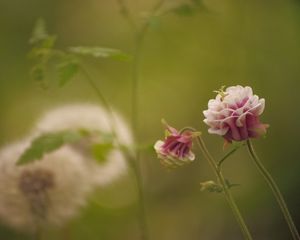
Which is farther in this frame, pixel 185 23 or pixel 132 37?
pixel 132 37

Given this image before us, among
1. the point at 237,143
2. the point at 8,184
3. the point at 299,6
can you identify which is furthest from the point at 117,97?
the point at 237,143

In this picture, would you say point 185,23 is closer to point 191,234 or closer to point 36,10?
point 36,10

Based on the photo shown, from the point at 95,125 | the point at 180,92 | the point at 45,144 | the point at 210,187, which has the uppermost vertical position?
the point at 180,92

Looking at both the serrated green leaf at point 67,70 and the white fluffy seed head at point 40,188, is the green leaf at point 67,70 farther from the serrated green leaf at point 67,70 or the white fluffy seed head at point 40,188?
the white fluffy seed head at point 40,188

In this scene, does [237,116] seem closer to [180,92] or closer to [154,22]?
[154,22]

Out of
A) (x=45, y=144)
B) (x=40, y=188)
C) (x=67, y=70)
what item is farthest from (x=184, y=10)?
(x=40, y=188)

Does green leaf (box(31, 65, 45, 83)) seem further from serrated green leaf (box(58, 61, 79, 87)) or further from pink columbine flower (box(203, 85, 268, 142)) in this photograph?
pink columbine flower (box(203, 85, 268, 142))
